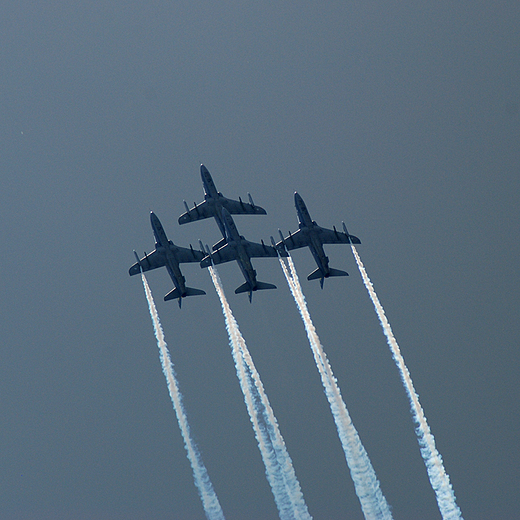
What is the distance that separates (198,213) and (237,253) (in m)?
11.9

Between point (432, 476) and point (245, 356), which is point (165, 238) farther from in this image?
point (432, 476)

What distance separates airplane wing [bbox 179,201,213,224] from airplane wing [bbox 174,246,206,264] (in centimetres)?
603

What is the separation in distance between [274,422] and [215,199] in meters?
32.6

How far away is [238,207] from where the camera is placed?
5635 inches

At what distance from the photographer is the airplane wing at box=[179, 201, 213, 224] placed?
14125cm

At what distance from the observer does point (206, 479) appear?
Result: 124375 mm

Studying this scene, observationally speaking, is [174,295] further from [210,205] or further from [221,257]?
[210,205]

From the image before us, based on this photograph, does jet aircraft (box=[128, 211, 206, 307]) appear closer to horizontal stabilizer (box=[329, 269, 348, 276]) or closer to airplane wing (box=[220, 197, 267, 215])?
airplane wing (box=[220, 197, 267, 215])

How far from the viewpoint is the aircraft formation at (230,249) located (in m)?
133

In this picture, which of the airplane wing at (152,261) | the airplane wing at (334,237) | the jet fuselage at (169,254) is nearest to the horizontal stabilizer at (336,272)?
the airplane wing at (334,237)

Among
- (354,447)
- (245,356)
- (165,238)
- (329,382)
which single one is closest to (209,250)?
(165,238)

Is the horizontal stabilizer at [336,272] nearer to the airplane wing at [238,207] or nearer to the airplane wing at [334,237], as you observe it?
the airplane wing at [334,237]

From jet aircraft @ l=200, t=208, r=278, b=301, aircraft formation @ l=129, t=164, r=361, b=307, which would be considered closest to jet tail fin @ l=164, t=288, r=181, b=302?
aircraft formation @ l=129, t=164, r=361, b=307

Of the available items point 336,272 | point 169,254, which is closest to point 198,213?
point 169,254
